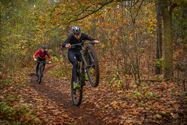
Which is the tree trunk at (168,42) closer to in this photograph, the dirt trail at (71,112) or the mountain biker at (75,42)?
the dirt trail at (71,112)

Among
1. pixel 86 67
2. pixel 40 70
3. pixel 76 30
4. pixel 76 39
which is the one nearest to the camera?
pixel 86 67

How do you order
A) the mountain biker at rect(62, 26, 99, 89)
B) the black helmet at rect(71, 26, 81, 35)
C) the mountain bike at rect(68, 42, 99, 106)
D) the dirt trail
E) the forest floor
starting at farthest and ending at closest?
the mountain biker at rect(62, 26, 99, 89), the black helmet at rect(71, 26, 81, 35), the mountain bike at rect(68, 42, 99, 106), the dirt trail, the forest floor

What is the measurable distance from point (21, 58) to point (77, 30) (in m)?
29.3

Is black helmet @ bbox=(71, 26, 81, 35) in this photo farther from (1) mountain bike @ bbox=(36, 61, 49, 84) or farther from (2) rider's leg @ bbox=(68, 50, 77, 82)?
(1) mountain bike @ bbox=(36, 61, 49, 84)

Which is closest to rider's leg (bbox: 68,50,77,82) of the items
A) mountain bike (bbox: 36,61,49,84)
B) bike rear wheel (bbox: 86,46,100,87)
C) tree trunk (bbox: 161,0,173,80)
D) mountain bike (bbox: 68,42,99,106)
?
mountain bike (bbox: 68,42,99,106)

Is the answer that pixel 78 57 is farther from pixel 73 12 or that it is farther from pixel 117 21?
pixel 117 21

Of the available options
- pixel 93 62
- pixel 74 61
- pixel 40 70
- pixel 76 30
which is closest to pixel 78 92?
pixel 74 61

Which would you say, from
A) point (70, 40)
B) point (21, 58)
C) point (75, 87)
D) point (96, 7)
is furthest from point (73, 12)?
point (21, 58)

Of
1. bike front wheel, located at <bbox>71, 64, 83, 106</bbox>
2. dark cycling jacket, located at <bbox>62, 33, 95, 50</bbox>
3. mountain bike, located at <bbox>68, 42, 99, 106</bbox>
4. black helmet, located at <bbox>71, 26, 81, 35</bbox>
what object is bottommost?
bike front wheel, located at <bbox>71, 64, 83, 106</bbox>

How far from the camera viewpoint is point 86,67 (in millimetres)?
10367

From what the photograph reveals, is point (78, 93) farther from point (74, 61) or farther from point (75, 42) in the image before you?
point (75, 42)

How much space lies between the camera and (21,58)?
38594mm

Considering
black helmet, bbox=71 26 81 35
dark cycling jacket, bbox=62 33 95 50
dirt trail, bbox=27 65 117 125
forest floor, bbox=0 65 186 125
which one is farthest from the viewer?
dark cycling jacket, bbox=62 33 95 50

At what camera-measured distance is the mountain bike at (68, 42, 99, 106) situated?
9.98m
